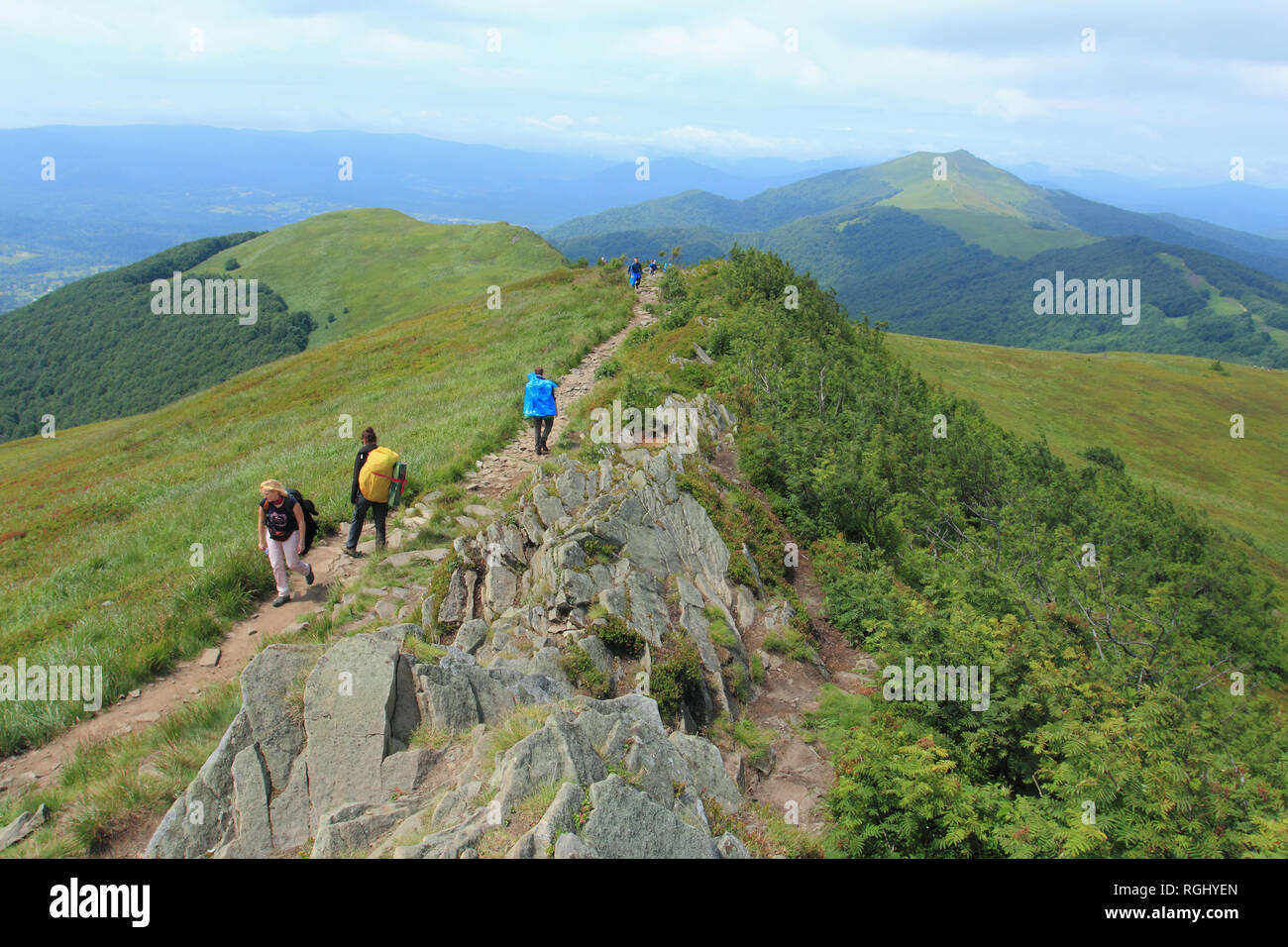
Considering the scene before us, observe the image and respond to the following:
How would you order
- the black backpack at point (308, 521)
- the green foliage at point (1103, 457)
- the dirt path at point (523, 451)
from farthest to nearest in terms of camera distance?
the green foliage at point (1103, 457)
the dirt path at point (523, 451)
the black backpack at point (308, 521)

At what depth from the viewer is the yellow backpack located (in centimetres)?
1284

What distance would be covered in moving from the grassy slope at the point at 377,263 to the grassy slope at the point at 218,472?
49.1 metres

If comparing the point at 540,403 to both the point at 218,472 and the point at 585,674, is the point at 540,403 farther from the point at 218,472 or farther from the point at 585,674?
the point at 218,472

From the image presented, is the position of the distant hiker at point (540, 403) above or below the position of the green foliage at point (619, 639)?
above

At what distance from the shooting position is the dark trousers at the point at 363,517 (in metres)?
13.0

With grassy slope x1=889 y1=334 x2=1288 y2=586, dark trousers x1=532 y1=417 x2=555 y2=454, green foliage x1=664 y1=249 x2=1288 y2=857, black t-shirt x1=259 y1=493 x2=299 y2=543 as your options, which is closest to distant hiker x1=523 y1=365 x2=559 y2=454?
dark trousers x1=532 y1=417 x2=555 y2=454

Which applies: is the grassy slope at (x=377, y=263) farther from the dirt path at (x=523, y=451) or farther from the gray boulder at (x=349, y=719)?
the gray boulder at (x=349, y=719)

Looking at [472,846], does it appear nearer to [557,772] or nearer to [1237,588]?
[557,772]

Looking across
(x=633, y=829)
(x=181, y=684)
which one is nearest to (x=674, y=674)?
(x=633, y=829)

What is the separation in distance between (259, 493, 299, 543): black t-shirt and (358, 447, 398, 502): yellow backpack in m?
1.56

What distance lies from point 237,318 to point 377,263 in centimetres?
2651

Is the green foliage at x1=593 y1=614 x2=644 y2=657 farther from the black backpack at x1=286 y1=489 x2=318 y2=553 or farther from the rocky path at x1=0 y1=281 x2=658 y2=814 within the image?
the black backpack at x1=286 y1=489 x2=318 y2=553

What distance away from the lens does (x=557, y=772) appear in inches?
225

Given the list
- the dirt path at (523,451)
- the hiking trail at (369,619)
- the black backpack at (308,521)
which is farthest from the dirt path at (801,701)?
the black backpack at (308,521)
